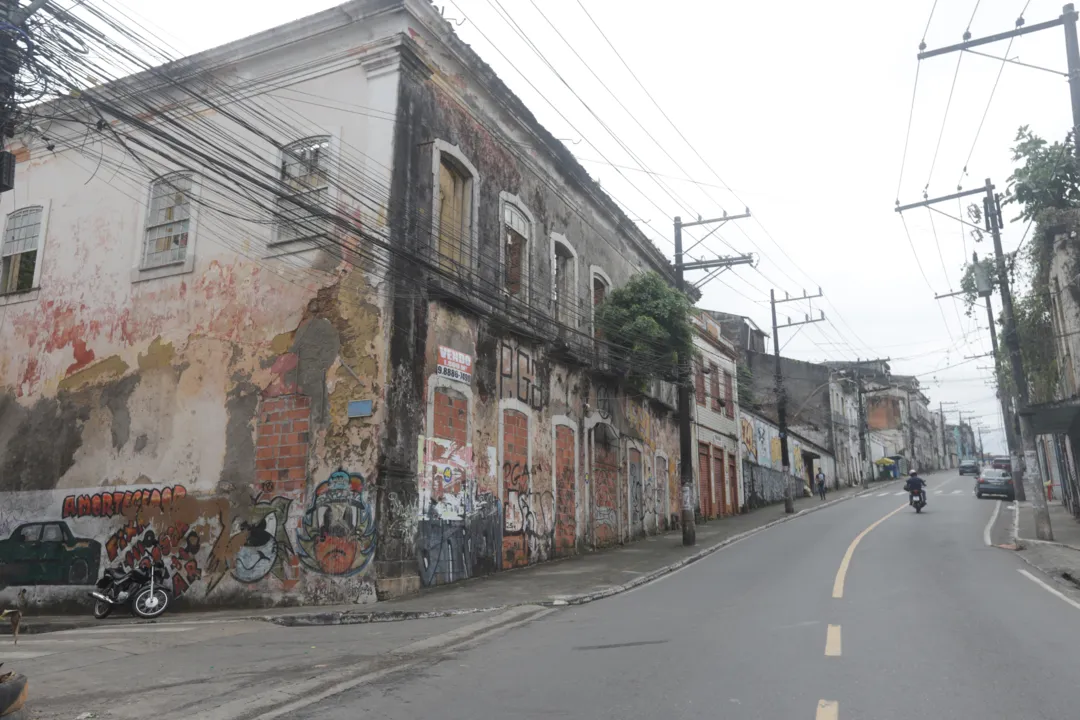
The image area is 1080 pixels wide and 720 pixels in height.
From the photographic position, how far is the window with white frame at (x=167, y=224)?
612 inches

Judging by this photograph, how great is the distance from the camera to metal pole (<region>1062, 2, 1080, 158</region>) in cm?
1441

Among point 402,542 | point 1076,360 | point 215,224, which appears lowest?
point 402,542

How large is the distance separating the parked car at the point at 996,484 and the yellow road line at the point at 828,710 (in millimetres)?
31638

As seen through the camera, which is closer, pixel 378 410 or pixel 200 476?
pixel 378 410

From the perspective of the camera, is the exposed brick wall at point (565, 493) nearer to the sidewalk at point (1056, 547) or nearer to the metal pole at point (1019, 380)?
the sidewalk at point (1056, 547)

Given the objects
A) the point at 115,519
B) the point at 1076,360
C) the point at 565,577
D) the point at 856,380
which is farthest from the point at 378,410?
the point at 856,380

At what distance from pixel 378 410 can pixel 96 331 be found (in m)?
7.52

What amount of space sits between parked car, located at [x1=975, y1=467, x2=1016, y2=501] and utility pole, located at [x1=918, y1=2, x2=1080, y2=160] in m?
22.0

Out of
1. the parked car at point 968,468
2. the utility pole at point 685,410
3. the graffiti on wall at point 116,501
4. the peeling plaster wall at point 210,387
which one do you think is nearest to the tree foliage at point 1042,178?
the utility pole at point 685,410

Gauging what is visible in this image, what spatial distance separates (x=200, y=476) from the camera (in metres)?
14.0

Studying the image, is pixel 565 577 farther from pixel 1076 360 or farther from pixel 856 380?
pixel 856 380

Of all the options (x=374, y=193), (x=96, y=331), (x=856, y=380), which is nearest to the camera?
(x=374, y=193)

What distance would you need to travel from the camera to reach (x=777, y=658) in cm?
688

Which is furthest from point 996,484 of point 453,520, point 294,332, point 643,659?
point 643,659
